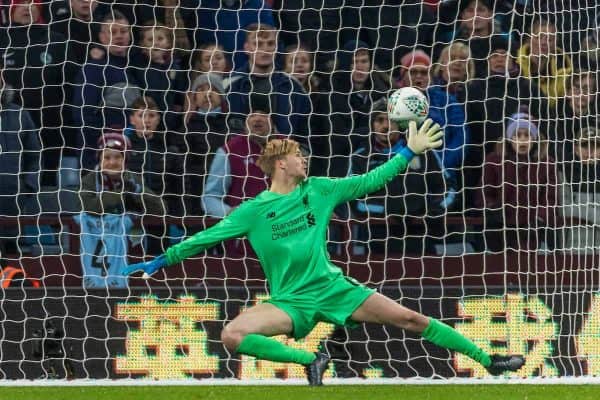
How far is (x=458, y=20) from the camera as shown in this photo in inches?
479

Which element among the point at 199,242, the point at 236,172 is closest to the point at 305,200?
the point at 199,242

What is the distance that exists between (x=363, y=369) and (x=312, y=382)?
5.63 feet

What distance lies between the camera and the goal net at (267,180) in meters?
10.7

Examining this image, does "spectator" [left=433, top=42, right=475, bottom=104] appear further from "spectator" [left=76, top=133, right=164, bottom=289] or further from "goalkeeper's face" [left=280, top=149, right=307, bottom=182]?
"goalkeeper's face" [left=280, top=149, right=307, bottom=182]

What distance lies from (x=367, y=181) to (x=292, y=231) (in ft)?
1.91

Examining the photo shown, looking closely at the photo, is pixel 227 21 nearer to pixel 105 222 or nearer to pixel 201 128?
pixel 201 128

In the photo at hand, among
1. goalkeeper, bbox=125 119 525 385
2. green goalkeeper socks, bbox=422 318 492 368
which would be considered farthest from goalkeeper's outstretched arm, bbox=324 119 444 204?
green goalkeeper socks, bbox=422 318 492 368

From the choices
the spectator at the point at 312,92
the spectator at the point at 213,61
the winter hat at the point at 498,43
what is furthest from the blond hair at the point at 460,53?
the spectator at the point at 213,61

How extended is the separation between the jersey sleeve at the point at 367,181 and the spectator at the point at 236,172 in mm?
2266

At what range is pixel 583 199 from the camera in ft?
37.0

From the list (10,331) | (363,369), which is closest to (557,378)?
(363,369)

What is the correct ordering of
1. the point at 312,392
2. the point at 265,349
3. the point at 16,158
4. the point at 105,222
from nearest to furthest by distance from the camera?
the point at 265,349 → the point at 312,392 → the point at 105,222 → the point at 16,158

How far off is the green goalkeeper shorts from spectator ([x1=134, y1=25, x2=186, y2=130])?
3.13m

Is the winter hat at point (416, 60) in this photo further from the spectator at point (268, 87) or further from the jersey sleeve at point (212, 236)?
the jersey sleeve at point (212, 236)
